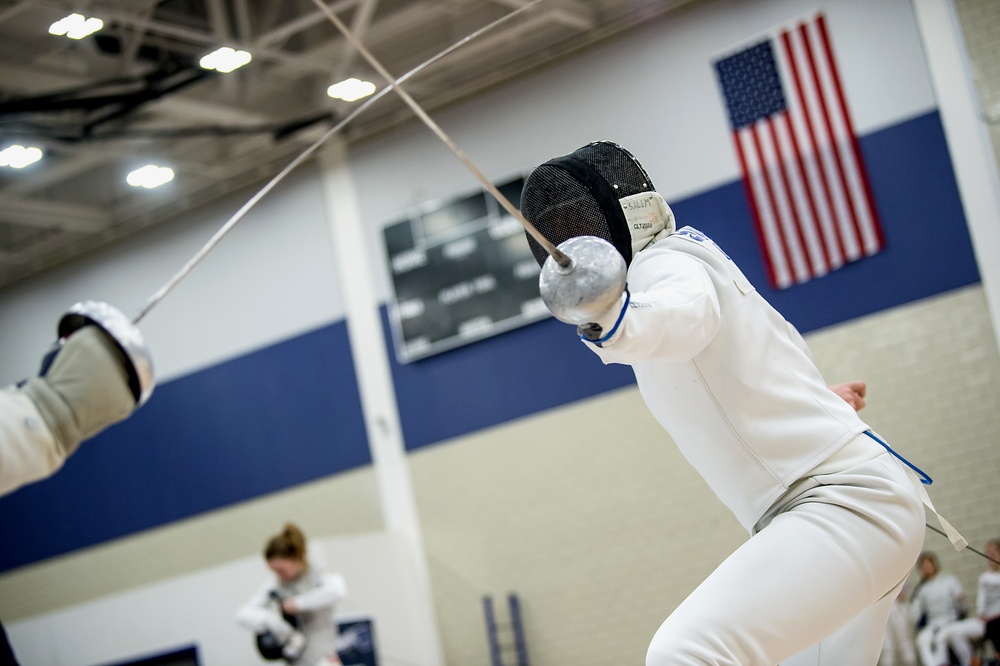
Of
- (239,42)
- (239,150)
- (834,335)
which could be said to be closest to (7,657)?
(239,42)

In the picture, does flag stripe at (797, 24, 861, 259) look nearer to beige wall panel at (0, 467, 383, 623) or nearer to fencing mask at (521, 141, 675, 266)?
beige wall panel at (0, 467, 383, 623)

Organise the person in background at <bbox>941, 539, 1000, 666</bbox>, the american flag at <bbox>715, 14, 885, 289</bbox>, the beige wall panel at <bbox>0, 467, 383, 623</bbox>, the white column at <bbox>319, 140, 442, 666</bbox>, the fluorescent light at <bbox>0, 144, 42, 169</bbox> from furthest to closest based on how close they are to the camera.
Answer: the beige wall panel at <bbox>0, 467, 383, 623</bbox>, the white column at <bbox>319, 140, 442, 666</bbox>, the fluorescent light at <bbox>0, 144, 42, 169</bbox>, the american flag at <bbox>715, 14, 885, 289</bbox>, the person in background at <bbox>941, 539, 1000, 666</bbox>

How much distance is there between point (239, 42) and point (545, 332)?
115 inches

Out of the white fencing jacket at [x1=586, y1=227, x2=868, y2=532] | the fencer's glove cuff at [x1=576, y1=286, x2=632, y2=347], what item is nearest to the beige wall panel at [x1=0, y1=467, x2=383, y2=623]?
the white fencing jacket at [x1=586, y1=227, x2=868, y2=532]

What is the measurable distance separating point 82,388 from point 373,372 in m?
6.12

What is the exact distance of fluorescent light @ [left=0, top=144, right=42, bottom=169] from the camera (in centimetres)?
690

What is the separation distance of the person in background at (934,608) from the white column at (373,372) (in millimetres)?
3429

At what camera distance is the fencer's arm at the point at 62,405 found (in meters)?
1.67

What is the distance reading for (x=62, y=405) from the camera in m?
1.73

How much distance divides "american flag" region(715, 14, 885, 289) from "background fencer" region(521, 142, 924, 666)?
463cm

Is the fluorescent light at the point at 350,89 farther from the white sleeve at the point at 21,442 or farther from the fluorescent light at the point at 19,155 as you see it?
the white sleeve at the point at 21,442

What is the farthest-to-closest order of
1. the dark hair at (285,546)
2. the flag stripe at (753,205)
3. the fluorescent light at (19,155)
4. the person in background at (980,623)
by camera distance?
the fluorescent light at (19,155)
the flag stripe at (753,205)
the person in background at (980,623)
the dark hair at (285,546)

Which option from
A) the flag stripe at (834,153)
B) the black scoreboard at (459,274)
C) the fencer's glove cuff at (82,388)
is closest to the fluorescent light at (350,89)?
the black scoreboard at (459,274)

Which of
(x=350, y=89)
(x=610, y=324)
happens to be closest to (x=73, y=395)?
(x=610, y=324)
